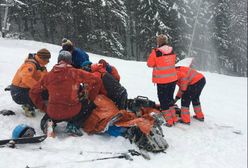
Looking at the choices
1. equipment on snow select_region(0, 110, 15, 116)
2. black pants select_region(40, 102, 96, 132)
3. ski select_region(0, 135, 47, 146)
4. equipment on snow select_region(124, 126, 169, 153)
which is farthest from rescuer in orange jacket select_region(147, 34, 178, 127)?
ski select_region(0, 135, 47, 146)

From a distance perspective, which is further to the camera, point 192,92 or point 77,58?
point 192,92

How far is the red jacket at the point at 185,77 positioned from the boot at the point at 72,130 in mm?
2874

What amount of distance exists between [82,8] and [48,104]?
90.1ft

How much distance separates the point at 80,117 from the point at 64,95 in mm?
526

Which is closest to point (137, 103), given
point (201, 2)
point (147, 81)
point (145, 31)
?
point (147, 81)

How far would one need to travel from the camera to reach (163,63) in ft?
26.7

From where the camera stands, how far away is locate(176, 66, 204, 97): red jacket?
8.45m

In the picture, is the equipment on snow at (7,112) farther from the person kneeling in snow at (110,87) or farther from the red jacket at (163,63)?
the red jacket at (163,63)

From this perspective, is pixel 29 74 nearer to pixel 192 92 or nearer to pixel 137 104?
pixel 137 104

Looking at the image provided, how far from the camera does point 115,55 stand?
32312mm

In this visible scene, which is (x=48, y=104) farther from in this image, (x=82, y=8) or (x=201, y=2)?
(x=201, y=2)

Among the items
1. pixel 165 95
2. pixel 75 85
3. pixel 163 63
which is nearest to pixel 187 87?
pixel 165 95

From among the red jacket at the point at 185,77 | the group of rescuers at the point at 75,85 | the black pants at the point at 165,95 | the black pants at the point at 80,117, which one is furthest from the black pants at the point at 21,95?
the red jacket at the point at 185,77

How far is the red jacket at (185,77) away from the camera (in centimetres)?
845
